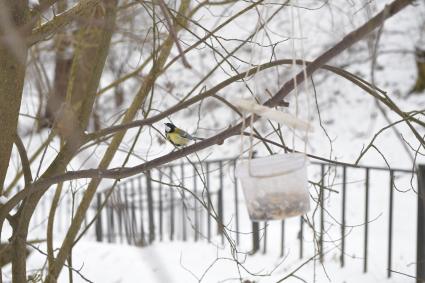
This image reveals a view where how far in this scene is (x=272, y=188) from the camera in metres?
1.93

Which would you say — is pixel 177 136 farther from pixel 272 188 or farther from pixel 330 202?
pixel 330 202

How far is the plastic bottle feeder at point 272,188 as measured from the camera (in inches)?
72.4

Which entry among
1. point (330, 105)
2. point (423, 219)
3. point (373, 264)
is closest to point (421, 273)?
point (423, 219)

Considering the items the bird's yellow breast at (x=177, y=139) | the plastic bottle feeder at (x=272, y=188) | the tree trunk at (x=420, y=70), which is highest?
the tree trunk at (x=420, y=70)

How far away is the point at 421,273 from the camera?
4113 mm

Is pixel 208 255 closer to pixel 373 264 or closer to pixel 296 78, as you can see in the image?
pixel 373 264

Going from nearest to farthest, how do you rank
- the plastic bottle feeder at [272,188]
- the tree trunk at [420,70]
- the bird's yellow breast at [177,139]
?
the plastic bottle feeder at [272,188] < the bird's yellow breast at [177,139] < the tree trunk at [420,70]

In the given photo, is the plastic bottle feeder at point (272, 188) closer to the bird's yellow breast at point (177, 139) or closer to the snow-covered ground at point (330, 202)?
the snow-covered ground at point (330, 202)

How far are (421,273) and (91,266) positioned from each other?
265 cm

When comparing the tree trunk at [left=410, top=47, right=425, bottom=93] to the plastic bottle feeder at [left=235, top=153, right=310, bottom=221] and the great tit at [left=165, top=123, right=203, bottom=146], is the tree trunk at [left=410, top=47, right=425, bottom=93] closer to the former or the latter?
the great tit at [left=165, top=123, right=203, bottom=146]

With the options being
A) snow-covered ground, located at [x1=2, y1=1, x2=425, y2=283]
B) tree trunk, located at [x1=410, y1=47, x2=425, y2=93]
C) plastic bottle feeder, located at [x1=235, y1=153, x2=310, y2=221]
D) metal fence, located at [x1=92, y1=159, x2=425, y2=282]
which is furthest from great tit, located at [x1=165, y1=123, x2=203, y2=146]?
tree trunk, located at [x1=410, y1=47, x2=425, y2=93]

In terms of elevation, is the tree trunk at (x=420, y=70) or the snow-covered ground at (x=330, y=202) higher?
the tree trunk at (x=420, y=70)

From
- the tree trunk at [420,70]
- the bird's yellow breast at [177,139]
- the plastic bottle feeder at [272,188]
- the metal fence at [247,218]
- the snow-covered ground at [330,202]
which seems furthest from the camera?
the tree trunk at [420,70]

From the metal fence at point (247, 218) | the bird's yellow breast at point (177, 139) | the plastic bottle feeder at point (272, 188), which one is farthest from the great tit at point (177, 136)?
the plastic bottle feeder at point (272, 188)
